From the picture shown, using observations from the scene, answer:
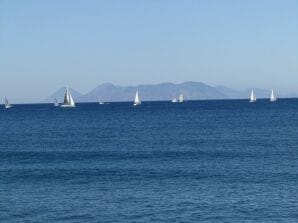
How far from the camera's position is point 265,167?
8081cm

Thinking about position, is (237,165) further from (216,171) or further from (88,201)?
(88,201)

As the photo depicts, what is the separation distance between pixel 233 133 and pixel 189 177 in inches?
2983

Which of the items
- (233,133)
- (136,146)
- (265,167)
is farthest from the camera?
(233,133)

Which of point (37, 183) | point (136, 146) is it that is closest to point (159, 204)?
point (37, 183)

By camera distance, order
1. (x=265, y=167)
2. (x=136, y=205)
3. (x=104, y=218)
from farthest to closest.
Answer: (x=265, y=167), (x=136, y=205), (x=104, y=218)

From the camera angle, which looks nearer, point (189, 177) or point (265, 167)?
point (189, 177)

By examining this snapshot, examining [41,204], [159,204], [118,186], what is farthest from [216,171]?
[41,204]

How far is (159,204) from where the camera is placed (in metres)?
58.2

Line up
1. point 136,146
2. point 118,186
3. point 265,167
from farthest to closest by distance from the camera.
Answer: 1. point 136,146
2. point 265,167
3. point 118,186

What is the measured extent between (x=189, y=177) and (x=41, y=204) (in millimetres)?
20728

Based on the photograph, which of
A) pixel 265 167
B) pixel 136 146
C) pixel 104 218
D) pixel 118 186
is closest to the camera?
pixel 104 218

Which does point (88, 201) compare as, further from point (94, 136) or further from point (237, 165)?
point (94, 136)

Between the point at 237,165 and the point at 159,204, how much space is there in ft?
90.4

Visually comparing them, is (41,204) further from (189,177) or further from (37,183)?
(189,177)
